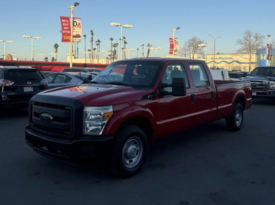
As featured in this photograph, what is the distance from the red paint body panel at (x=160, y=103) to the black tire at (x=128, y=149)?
178mm

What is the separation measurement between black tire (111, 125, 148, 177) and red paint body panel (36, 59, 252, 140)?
18 centimetres

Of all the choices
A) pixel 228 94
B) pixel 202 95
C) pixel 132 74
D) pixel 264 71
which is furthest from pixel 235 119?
pixel 264 71

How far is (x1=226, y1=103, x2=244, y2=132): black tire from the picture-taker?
25.6ft

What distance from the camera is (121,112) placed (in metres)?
4.40

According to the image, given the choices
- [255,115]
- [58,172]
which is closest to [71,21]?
[255,115]

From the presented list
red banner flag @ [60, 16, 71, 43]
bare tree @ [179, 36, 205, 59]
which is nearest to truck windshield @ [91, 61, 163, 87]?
red banner flag @ [60, 16, 71, 43]

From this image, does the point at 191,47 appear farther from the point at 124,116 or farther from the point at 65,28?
the point at 124,116

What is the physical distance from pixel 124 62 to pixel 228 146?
2922 mm

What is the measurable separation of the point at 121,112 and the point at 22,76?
634 centimetres

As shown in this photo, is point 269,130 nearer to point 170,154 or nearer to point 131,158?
point 170,154

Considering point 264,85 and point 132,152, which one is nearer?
point 132,152

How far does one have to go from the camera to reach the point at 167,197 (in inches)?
156

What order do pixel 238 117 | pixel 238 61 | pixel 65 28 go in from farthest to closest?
pixel 238 61
pixel 65 28
pixel 238 117

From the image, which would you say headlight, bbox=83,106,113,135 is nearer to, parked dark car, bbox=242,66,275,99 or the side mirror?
the side mirror
